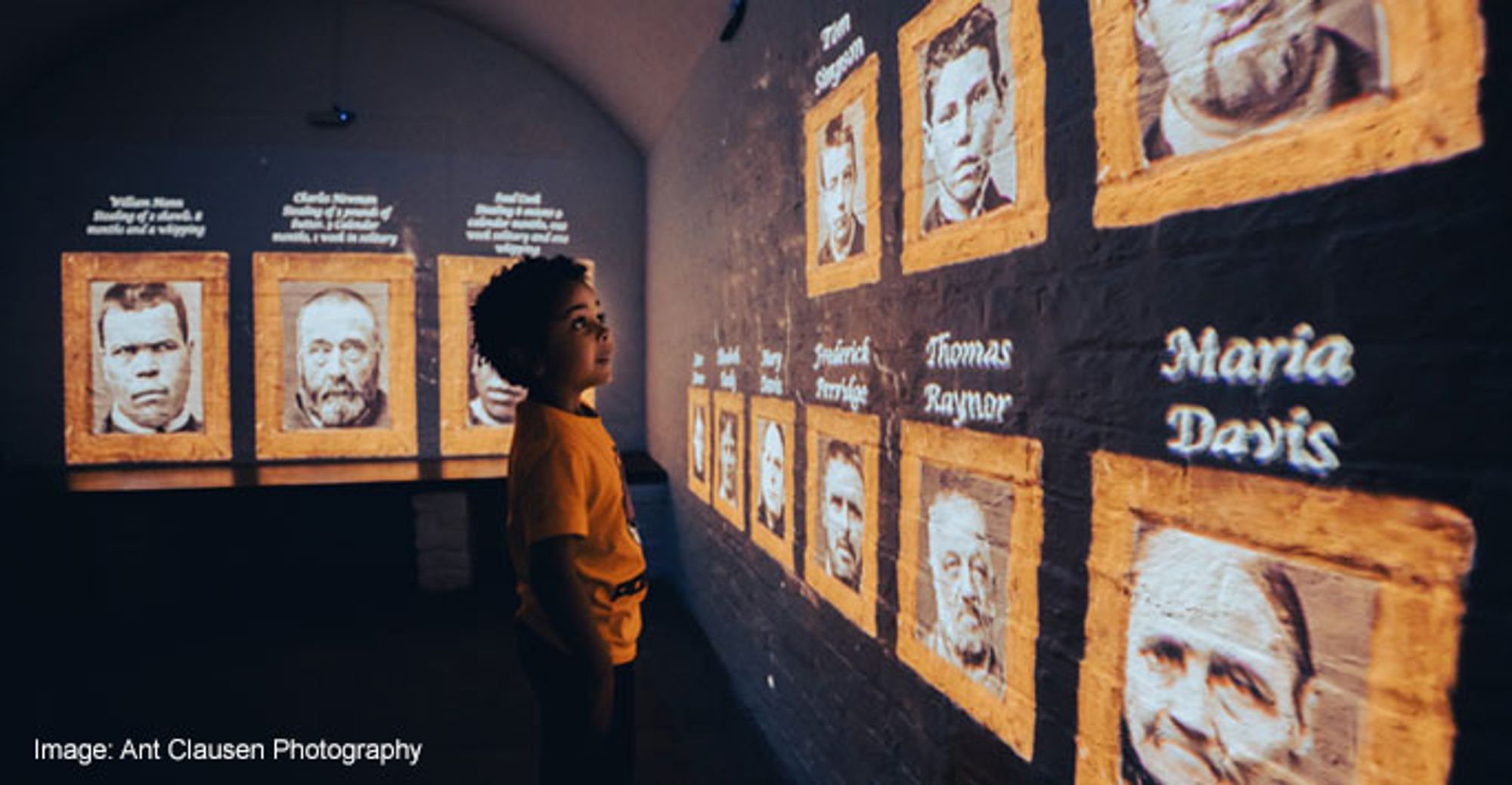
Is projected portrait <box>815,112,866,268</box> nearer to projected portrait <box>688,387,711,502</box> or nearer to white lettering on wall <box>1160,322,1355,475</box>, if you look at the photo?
white lettering on wall <box>1160,322,1355,475</box>

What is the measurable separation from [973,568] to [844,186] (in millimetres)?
1244

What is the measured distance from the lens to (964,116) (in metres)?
1.77

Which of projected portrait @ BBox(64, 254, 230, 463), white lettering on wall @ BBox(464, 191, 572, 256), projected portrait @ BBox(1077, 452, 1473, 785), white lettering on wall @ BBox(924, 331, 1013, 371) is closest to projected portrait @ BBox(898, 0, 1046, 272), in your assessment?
white lettering on wall @ BBox(924, 331, 1013, 371)

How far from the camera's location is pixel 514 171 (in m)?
6.34

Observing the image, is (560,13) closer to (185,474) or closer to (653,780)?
(185,474)

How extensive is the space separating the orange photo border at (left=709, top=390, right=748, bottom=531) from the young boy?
1.61m

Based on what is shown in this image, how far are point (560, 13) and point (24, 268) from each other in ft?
14.1

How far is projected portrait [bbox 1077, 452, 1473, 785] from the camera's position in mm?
908

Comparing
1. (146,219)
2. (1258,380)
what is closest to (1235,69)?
(1258,380)

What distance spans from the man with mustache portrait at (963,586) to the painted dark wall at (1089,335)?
0.15 meters

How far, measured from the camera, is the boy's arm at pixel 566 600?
5.45 ft

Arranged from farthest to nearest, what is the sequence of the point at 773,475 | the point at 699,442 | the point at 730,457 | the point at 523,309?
the point at 699,442, the point at 730,457, the point at 773,475, the point at 523,309

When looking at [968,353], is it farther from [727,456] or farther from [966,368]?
[727,456]

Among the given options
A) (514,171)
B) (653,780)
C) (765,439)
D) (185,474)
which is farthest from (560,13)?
(653,780)
